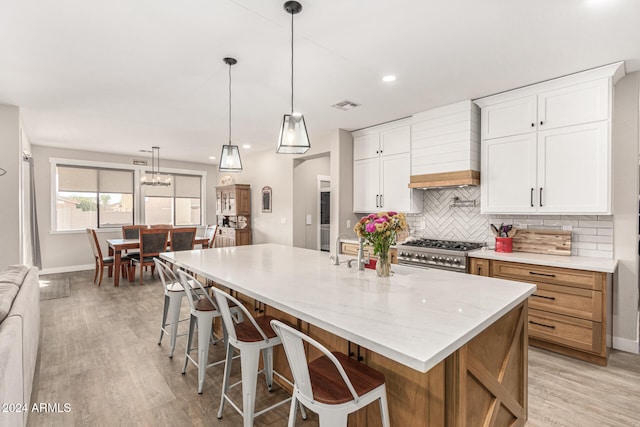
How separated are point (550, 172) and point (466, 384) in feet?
8.72

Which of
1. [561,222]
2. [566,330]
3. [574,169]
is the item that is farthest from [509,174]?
[566,330]

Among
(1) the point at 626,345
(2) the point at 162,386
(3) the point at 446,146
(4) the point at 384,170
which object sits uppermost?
(3) the point at 446,146

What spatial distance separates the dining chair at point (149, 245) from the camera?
557 cm

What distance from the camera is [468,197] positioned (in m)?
4.02

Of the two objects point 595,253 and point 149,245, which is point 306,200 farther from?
point 595,253

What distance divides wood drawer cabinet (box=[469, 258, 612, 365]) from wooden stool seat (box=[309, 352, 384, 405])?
7.76ft

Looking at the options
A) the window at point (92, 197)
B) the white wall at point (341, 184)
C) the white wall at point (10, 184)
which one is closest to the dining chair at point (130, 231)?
the window at point (92, 197)

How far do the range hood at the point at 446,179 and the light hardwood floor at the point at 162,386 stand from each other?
5.93ft

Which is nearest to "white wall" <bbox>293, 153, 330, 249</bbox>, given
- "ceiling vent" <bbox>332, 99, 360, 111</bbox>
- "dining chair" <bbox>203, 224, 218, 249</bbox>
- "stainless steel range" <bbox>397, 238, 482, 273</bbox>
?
"dining chair" <bbox>203, 224, 218, 249</bbox>

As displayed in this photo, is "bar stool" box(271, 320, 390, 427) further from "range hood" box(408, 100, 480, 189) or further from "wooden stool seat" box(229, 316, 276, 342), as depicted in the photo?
"range hood" box(408, 100, 480, 189)

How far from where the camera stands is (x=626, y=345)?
2.95 metres

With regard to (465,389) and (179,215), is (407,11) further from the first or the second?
(179,215)

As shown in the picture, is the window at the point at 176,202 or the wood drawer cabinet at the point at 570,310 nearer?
the wood drawer cabinet at the point at 570,310

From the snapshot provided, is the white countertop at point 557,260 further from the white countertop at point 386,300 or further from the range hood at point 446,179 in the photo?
the white countertop at point 386,300
